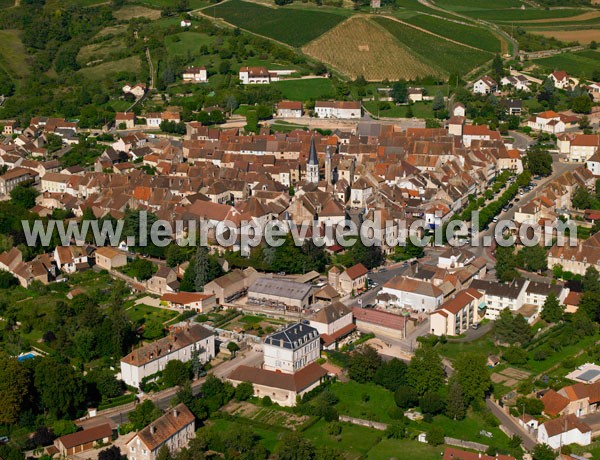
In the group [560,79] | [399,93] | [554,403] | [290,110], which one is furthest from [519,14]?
[554,403]

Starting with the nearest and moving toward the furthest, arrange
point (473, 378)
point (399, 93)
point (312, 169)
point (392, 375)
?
1. point (473, 378)
2. point (392, 375)
3. point (312, 169)
4. point (399, 93)

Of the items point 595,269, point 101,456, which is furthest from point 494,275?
point 101,456

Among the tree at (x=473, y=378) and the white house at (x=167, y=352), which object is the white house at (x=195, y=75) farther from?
the tree at (x=473, y=378)

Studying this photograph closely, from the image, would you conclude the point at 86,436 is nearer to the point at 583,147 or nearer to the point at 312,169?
the point at 312,169

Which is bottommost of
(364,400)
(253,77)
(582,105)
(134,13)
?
(364,400)

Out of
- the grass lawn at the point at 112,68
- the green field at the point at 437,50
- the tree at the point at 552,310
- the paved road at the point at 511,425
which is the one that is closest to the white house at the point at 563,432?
the paved road at the point at 511,425
